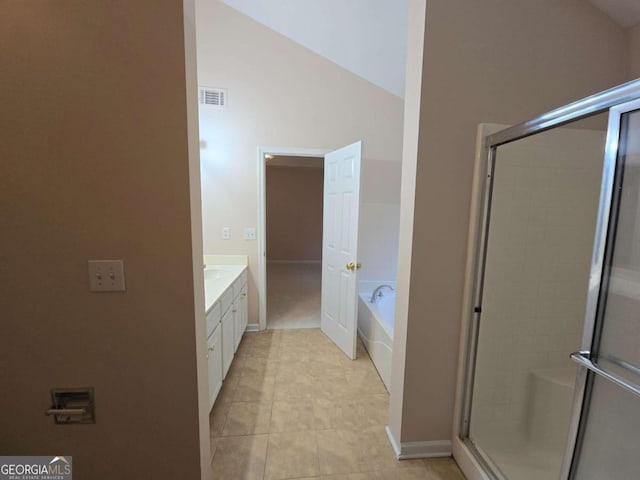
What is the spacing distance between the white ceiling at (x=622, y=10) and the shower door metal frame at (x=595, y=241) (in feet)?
2.75

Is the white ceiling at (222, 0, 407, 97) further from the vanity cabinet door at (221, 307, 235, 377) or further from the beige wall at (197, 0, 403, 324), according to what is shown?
the vanity cabinet door at (221, 307, 235, 377)

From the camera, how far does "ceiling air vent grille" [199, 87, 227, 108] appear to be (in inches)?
111

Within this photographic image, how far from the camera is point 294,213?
697 cm

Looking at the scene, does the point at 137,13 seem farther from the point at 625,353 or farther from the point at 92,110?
the point at 625,353

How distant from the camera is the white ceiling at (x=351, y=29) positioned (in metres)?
2.17

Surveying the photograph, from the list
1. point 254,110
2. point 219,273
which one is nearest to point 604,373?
point 219,273

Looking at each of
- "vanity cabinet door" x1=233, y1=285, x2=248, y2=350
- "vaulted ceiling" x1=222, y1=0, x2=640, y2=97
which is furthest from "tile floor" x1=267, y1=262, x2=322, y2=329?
"vaulted ceiling" x1=222, y1=0, x2=640, y2=97

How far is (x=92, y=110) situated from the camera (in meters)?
0.90

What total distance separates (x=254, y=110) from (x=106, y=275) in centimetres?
248

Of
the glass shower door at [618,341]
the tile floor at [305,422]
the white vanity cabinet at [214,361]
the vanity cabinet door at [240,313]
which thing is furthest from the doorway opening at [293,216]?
the glass shower door at [618,341]

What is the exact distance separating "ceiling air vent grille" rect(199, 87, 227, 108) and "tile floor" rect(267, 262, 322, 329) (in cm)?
259

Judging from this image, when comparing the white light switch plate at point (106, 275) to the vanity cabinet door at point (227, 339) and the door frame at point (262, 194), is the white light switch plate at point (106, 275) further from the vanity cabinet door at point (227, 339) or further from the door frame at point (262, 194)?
the door frame at point (262, 194)

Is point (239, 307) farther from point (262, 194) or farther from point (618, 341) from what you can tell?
point (618, 341)

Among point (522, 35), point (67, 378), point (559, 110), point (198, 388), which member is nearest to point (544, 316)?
point (559, 110)
